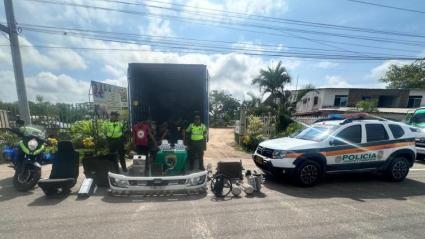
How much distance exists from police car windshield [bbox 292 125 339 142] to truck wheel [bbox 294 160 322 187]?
71 centimetres

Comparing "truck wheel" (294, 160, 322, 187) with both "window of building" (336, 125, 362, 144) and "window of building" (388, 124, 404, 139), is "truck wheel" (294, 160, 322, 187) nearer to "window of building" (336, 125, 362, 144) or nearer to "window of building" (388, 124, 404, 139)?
"window of building" (336, 125, 362, 144)

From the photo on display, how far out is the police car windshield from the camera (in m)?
6.26

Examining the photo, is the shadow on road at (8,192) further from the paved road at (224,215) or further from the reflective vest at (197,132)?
the reflective vest at (197,132)

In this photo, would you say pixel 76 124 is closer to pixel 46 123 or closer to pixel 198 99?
pixel 46 123

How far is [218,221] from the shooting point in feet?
13.2

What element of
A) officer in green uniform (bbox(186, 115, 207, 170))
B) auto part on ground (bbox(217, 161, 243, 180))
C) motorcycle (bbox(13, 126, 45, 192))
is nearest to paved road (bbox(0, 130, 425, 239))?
motorcycle (bbox(13, 126, 45, 192))

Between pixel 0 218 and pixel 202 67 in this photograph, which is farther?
pixel 202 67

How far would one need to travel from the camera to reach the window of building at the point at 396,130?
261 inches

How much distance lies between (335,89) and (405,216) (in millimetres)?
26509

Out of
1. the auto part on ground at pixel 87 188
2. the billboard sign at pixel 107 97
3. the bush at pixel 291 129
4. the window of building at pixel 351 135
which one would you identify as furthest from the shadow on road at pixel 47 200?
the bush at pixel 291 129

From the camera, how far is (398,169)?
21.8 ft

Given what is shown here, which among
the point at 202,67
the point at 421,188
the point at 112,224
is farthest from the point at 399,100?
the point at 112,224

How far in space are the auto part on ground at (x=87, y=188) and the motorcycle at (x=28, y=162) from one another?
127 centimetres

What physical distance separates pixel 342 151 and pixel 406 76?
4366cm
